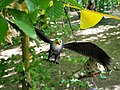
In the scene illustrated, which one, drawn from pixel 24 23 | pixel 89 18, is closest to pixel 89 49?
pixel 89 18

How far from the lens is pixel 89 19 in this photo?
380 millimetres

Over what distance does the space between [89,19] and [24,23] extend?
13 cm

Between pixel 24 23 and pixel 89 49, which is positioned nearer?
pixel 24 23

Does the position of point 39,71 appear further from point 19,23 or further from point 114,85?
point 114,85

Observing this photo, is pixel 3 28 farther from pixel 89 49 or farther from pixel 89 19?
pixel 89 49

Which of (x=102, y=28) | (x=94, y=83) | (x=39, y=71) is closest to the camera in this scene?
(x=39, y=71)

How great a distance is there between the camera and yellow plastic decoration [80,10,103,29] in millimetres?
373

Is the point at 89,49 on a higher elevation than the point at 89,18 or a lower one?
lower

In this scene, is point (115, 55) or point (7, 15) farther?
point (115, 55)

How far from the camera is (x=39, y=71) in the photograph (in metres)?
1.12

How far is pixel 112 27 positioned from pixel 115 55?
944 millimetres

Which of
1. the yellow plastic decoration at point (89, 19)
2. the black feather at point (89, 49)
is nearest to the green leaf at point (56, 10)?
the yellow plastic decoration at point (89, 19)

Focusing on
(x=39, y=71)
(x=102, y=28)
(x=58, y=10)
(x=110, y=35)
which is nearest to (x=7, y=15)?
(x=58, y=10)

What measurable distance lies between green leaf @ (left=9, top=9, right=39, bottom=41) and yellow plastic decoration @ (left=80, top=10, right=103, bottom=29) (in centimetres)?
10
